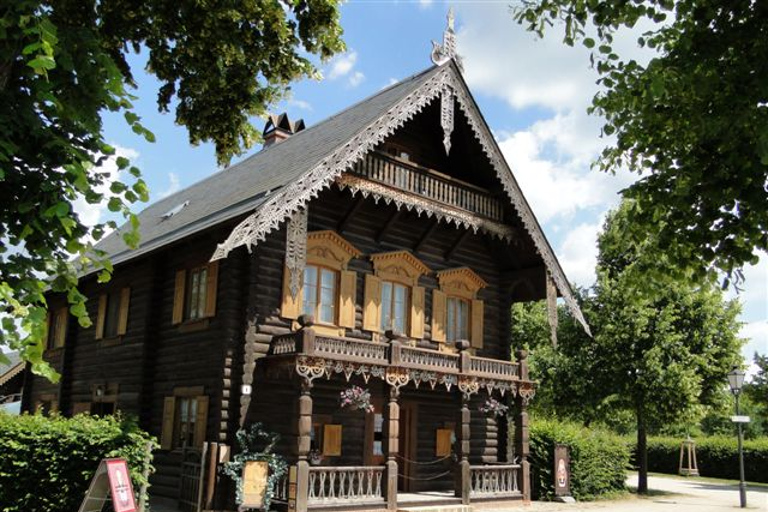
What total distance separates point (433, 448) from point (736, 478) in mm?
29810

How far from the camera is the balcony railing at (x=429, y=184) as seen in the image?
18297 millimetres

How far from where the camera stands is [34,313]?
19.3 ft

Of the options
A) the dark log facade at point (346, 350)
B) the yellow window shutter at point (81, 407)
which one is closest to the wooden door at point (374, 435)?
the dark log facade at point (346, 350)

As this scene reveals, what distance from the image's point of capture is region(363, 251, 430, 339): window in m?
19.2

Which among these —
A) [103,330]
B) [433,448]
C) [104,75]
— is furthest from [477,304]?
[104,75]

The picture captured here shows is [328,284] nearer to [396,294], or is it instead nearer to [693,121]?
[396,294]

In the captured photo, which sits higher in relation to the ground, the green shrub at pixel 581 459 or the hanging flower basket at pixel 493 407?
the hanging flower basket at pixel 493 407

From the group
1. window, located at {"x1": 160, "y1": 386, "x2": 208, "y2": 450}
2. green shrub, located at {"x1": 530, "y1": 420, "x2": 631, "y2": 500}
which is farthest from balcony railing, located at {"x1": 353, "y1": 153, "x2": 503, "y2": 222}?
green shrub, located at {"x1": 530, "y1": 420, "x2": 631, "y2": 500}

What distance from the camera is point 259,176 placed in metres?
21.3

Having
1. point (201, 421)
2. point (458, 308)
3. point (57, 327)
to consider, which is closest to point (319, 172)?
point (201, 421)

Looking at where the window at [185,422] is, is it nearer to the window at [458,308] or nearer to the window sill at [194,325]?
the window sill at [194,325]

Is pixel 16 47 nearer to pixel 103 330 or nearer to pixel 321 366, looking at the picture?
pixel 321 366

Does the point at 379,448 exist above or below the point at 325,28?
below

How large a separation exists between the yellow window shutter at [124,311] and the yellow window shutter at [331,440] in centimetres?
715
